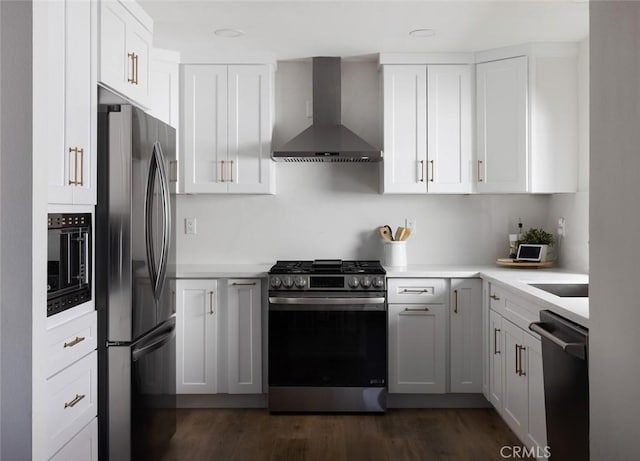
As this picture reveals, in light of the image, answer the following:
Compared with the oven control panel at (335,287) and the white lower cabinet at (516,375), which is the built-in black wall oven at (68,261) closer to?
the oven control panel at (335,287)

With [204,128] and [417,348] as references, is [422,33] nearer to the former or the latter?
[204,128]

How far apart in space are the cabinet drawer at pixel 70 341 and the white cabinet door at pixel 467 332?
226cm

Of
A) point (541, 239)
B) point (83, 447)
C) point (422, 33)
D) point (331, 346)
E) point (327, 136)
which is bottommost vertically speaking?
point (83, 447)

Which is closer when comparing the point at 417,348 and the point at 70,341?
the point at 70,341

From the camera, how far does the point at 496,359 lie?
10.3 ft

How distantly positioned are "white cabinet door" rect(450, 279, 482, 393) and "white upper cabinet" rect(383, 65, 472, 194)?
717mm

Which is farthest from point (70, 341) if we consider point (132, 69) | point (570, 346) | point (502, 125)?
point (502, 125)

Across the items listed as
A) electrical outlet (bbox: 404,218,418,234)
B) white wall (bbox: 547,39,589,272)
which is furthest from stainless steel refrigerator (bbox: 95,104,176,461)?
white wall (bbox: 547,39,589,272)

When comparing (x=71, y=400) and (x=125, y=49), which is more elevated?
(x=125, y=49)

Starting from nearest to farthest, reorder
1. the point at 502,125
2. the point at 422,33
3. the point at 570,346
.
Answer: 1. the point at 570,346
2. the point at 422,33
3. the point at 502,125

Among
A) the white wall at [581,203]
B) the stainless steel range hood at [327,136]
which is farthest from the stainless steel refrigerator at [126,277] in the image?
the white wall at [581,203]

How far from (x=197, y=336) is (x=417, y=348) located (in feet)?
4.83
